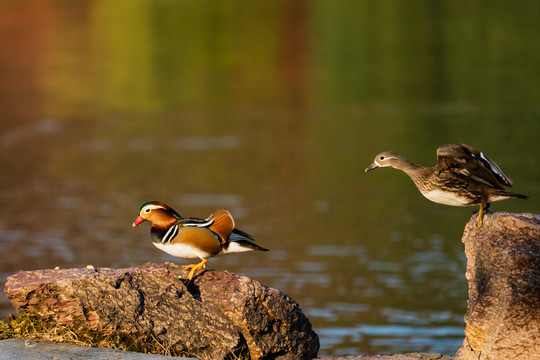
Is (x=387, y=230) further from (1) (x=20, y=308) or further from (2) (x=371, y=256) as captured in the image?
(1) (x=20, y=308)

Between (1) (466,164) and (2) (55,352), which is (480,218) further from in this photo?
(2) (55,352)

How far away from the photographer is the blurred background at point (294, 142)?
77.1 ft

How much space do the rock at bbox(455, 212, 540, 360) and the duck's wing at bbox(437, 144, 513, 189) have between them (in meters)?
0.56

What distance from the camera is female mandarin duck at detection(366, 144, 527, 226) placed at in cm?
1092

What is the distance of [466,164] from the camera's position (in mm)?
10992

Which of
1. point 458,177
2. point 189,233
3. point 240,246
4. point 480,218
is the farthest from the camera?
Answer: point 480,218

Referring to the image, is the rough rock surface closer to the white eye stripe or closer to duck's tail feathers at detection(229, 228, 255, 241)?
duck's tail feathers at detection(229, 228, 255, 241)

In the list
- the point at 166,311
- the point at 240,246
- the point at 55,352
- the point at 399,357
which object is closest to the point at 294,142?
the point at 399,357

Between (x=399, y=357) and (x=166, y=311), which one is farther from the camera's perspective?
(x=399, y=357)

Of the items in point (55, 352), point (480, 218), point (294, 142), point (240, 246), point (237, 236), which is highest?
point (480, 218)

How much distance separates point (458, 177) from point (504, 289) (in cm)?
133

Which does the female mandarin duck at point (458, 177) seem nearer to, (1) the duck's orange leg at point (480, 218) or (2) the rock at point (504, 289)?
(1) the duck's orange leg at point (480, 218)

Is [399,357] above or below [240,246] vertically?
below

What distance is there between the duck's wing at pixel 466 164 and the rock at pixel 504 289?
1.84ft
